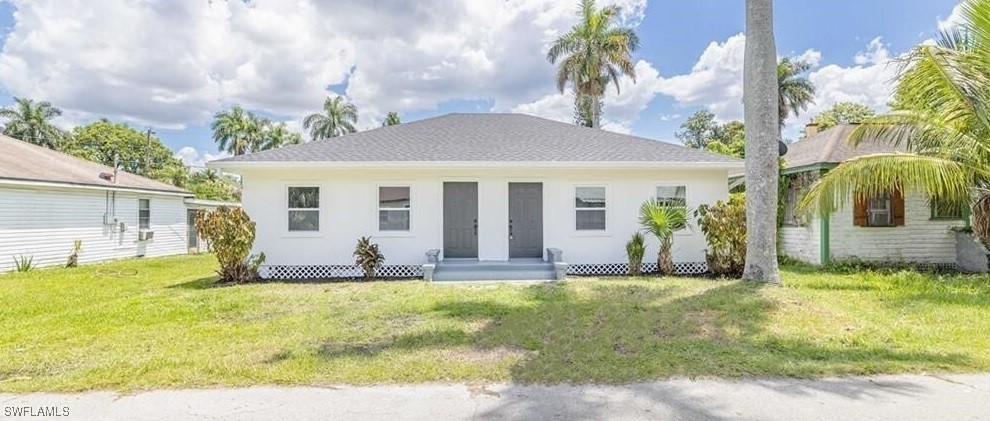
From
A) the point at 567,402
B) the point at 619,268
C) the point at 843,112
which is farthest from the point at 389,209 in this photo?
the point at 843,112

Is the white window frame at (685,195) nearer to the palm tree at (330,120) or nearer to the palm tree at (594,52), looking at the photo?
the palm tree at (594,52)

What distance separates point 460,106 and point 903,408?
2389 cm

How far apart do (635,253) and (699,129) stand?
38.6m

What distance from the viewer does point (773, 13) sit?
870 cm

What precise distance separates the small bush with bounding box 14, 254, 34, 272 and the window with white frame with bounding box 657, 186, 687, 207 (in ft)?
55.4

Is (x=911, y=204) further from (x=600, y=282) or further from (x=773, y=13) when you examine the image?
(x=600, y=282)

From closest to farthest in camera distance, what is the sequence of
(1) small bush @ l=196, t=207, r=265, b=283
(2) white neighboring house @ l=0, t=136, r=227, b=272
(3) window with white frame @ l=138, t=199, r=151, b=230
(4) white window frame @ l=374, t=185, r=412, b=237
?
(1) small bush @ l=196, t=207, r=265, b=283 < (4) white window frame @ l=374, t=185, r=412, b=237 < (2) white neighboring house @ l=0, t=136, r=227, b=272 < (3) window with white frame @ l=138, t=199, r=151, b=230

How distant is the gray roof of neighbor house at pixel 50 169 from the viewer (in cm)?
Result: 1309

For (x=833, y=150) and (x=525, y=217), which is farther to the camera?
(x=833, y=150)

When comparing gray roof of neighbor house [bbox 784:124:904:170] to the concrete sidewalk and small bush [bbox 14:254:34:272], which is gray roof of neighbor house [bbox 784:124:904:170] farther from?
small bush [bbox 14:254:34:272]

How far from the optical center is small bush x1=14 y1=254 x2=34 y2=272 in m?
12.7

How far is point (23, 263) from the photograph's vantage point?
12820mm

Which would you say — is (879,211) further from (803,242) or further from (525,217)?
(525,217)

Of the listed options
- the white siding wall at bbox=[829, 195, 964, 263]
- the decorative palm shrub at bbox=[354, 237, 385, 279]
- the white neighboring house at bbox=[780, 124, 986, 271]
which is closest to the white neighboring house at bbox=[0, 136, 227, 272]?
the decorative palm shrub at bbox=[354, 237, 385, 279]
